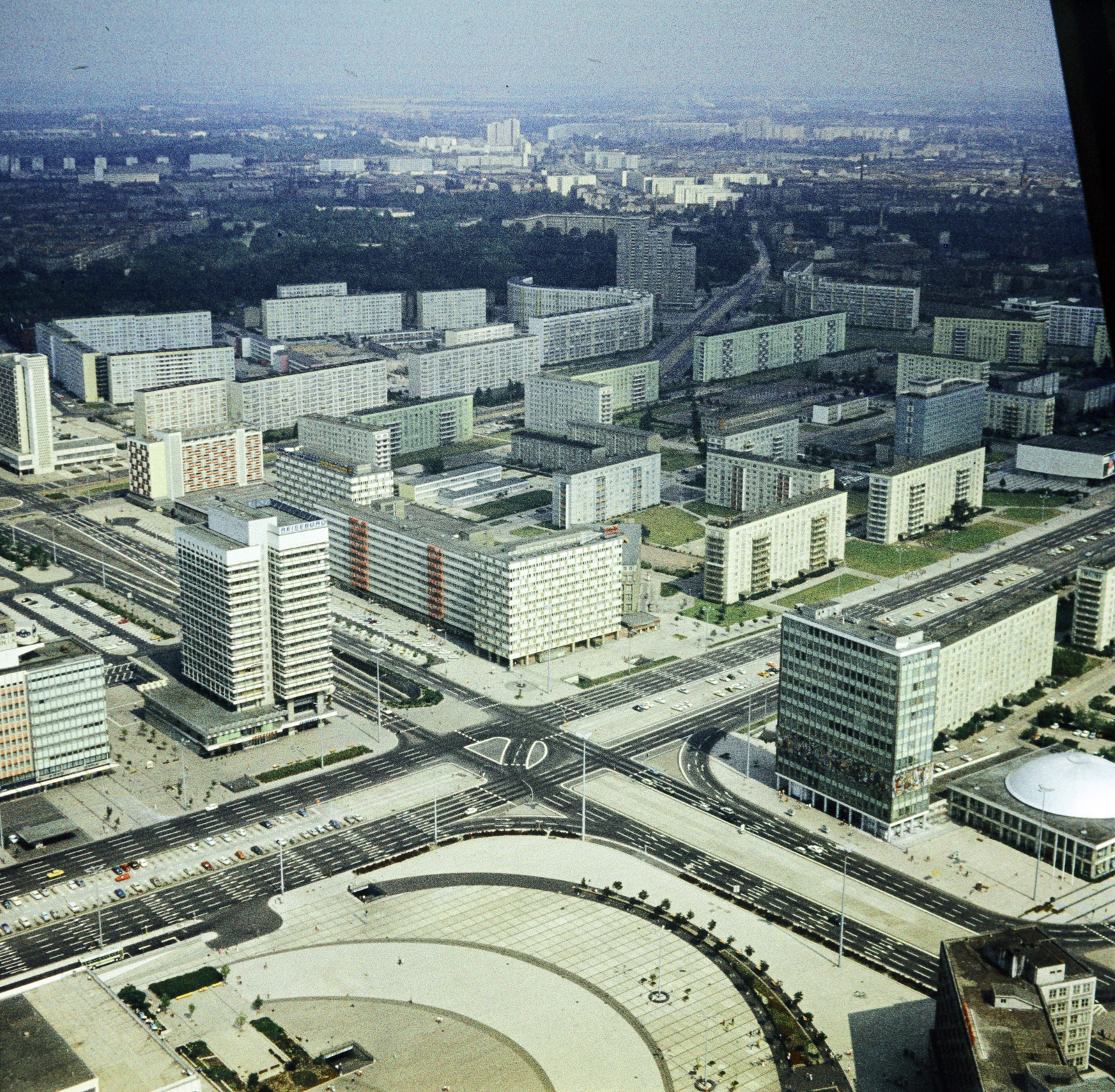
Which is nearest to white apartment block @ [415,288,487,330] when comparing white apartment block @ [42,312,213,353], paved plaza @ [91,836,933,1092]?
white apartment block @ [42,312,213,353]

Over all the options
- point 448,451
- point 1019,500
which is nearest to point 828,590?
point 1019,500

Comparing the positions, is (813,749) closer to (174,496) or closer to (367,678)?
(367,678)

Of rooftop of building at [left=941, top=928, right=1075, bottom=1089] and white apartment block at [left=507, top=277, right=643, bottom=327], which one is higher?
white apartment block at [left=507, top=277, right=643, bottom=327]

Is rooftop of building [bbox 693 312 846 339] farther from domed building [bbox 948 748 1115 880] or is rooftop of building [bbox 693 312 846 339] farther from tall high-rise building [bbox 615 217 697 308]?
domed building [bbox 948 748 1115 880]

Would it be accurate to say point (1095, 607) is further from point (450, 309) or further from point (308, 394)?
point (450, 309)

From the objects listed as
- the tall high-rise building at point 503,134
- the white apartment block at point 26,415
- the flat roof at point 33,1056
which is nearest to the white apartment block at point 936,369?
the white apartment block at point 26,415

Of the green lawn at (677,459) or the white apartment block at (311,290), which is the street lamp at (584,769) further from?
the white apartment block at (311,290)

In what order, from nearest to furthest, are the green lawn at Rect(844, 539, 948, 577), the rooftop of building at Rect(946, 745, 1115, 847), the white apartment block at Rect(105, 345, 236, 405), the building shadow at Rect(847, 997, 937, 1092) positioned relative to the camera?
the building shadow at Rect(847, 997, 937, 1092) → the rooftop of building at Rect(946, 745, 1115, 847) → the green lawn at Rect(844, 539, 948, 577) → the white apartment block at Rect(105, 345, 236, 405)

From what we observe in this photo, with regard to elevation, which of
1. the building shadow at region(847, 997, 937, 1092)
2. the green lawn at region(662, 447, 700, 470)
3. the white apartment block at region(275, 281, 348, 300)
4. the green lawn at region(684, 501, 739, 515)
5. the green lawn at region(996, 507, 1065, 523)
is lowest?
the building shadow at region(847, 997, 937, 1092)
